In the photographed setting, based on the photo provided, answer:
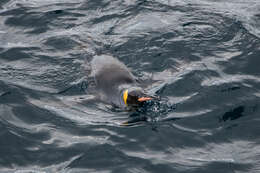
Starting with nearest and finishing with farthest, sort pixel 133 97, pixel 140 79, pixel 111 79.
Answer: pixel 133 97 → pixel 111 79 → pixel 140 79

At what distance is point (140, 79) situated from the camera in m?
7.31

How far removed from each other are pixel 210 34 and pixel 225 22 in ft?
2.35

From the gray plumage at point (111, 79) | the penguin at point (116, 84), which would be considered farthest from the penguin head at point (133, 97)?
the gray plumage at point (111, 79)

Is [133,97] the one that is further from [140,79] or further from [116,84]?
[140,79]

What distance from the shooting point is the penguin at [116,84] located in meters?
6.20

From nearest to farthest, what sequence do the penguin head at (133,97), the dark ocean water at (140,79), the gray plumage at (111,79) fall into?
the dark ocean water at (140,79) → the penguin head at (133,97) → the gray plumage at (111,79)

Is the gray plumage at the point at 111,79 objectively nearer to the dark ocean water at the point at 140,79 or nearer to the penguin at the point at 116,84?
the penguin at the point at 116,84

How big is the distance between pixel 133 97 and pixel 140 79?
121 centimetres

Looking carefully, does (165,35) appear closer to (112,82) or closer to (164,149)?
(112,82)

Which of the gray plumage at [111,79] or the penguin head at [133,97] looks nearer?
the penguin head at [133,97]

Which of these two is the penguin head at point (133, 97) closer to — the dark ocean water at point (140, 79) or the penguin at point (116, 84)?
the penguin at point (116, 84)

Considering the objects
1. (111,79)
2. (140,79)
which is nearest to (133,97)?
(111,79)

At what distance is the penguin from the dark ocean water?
20cm

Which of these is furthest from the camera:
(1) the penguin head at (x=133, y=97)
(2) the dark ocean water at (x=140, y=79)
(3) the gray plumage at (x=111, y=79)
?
(3) the gray plumage at (x=111, y=79)
